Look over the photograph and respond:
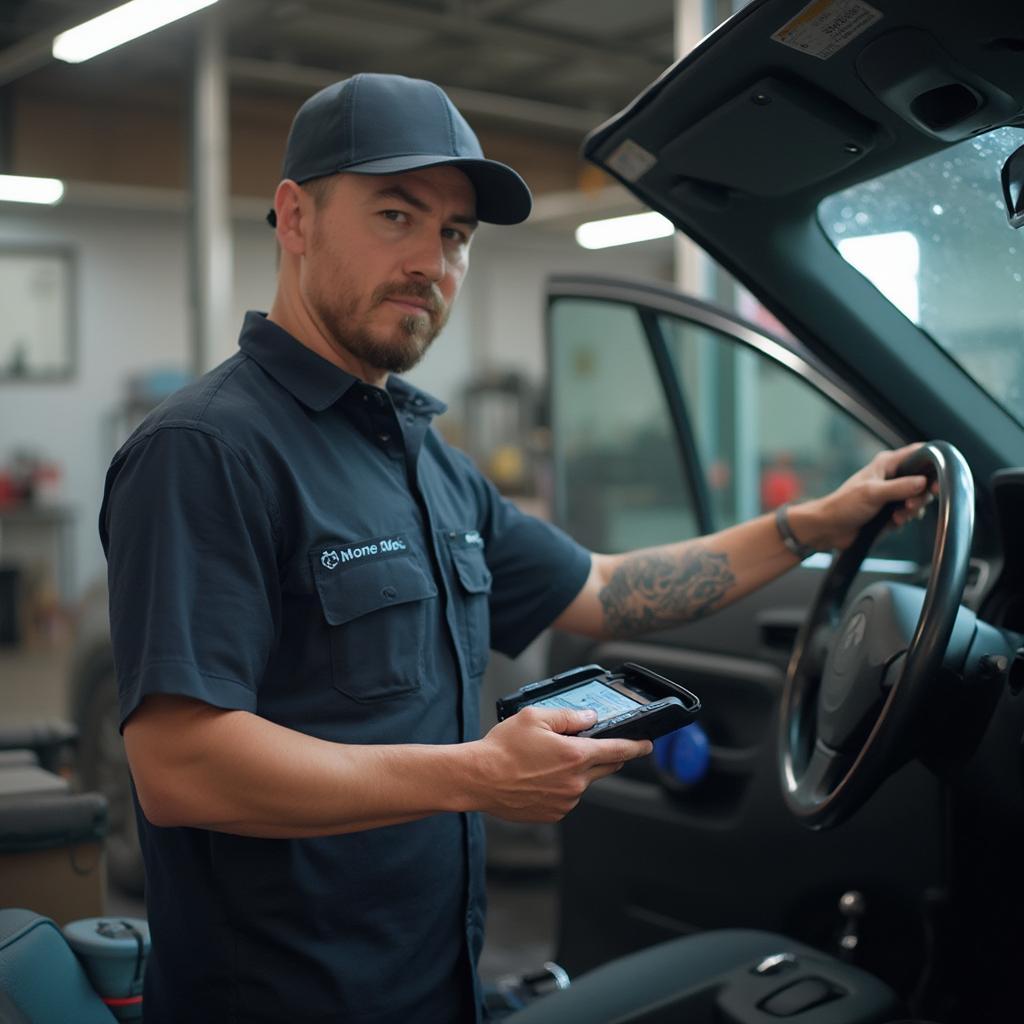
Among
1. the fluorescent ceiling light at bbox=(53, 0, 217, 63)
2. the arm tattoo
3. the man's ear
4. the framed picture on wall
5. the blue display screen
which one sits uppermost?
the fluorescent ceiling light at bbox=(53, 0, 217, 63)

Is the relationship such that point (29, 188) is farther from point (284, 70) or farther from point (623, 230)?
point (623, 230)

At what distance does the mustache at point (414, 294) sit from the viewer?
1439 mm

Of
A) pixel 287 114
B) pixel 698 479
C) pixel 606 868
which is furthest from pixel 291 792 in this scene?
pixel 287 114

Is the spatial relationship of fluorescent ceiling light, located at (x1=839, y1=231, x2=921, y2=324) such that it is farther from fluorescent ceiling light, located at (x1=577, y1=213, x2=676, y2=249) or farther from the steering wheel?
fluorescent ceiling light, located at (x1=577, y1=213, x2=676, y2=249)

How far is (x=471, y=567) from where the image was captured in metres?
1.57

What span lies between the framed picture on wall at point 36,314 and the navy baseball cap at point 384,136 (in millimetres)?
9253

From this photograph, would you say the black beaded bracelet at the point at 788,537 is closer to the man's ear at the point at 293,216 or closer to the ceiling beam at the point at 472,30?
the man's ear at the point at 293,216

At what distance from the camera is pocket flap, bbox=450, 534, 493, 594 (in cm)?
154

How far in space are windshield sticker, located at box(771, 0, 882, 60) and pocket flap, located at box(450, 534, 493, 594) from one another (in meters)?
0.70

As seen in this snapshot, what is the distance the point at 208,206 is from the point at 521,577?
517cm

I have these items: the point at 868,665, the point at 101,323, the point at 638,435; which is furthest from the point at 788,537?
the point at 101,323

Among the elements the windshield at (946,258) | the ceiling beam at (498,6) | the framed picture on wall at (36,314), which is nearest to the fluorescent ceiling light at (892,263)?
the windshield at (946,258)

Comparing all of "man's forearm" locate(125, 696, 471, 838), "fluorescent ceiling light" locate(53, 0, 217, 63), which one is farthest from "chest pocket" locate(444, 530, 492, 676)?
"fluorescent ceiling light" locate(53, 0, 217, 63)

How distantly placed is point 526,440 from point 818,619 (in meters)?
10.1
